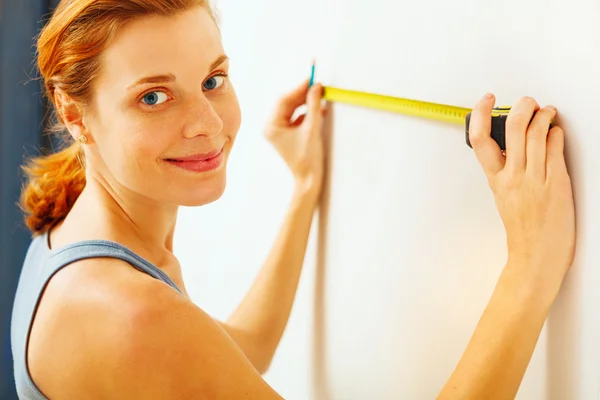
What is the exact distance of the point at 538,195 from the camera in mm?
885

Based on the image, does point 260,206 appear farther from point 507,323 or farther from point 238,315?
point 507,323

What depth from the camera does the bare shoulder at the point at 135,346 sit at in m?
0.90

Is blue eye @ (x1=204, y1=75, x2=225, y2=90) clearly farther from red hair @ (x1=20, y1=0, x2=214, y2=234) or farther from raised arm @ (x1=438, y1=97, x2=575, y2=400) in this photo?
raised arm @ (x1=438, y1=97, x2=575, y2=400)

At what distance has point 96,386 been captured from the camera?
94cm

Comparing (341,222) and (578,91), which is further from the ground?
(578,91)

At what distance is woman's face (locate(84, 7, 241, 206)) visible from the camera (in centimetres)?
102

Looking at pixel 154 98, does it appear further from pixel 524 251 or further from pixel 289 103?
pixel 524 251

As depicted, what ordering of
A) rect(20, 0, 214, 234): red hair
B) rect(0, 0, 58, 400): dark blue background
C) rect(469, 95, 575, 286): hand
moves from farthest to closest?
rect(0, 0, 58, 400): dark blue background < rect(20, 0, 214, 234): red hair < rect(469, 95, 575, 286): hand

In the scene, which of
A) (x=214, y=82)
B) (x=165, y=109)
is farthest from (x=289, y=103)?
(x=165, y=109)

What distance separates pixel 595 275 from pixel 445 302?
0.26 m

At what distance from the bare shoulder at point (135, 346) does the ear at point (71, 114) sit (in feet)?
0.78

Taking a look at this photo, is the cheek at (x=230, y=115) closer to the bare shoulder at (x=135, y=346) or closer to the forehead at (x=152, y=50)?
the forehead at (x=152, y=50)

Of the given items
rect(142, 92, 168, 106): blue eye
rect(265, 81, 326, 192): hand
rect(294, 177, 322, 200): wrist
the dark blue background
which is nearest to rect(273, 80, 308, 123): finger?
rect(265, 81, 326, 192): hand

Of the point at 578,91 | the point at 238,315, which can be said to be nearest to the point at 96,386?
the point at 238,315
